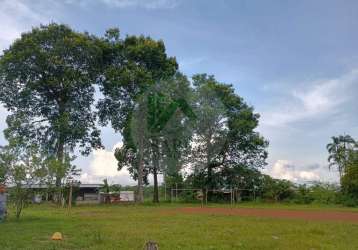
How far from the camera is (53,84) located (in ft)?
137

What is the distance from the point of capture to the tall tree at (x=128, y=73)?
4297cm

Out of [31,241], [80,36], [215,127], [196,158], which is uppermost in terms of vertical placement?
[80,36]

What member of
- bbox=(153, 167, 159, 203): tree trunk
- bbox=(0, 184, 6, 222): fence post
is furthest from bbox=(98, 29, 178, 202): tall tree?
bbox=(0, 184, 6, 222): fence post

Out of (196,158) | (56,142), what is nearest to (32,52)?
(56,142)

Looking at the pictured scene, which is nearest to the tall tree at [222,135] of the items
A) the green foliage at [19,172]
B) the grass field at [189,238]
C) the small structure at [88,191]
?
the small structure at [88,191]

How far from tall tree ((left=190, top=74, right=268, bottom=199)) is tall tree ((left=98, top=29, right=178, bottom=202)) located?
5.81 m

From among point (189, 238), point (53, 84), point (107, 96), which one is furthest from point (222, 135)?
point (189, 238)

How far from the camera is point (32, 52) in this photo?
40750 millimetres

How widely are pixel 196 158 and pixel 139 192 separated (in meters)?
8.27

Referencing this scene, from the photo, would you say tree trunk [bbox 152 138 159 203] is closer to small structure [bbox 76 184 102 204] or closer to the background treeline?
the background treeline

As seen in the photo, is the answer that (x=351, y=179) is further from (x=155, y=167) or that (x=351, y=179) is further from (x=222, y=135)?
Answer: (x=155, y=167)

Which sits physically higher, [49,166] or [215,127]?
[215,127]

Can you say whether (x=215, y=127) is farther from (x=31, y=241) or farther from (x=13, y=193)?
(x=31, y=241)

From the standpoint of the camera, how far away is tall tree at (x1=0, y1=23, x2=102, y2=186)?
135 ft
